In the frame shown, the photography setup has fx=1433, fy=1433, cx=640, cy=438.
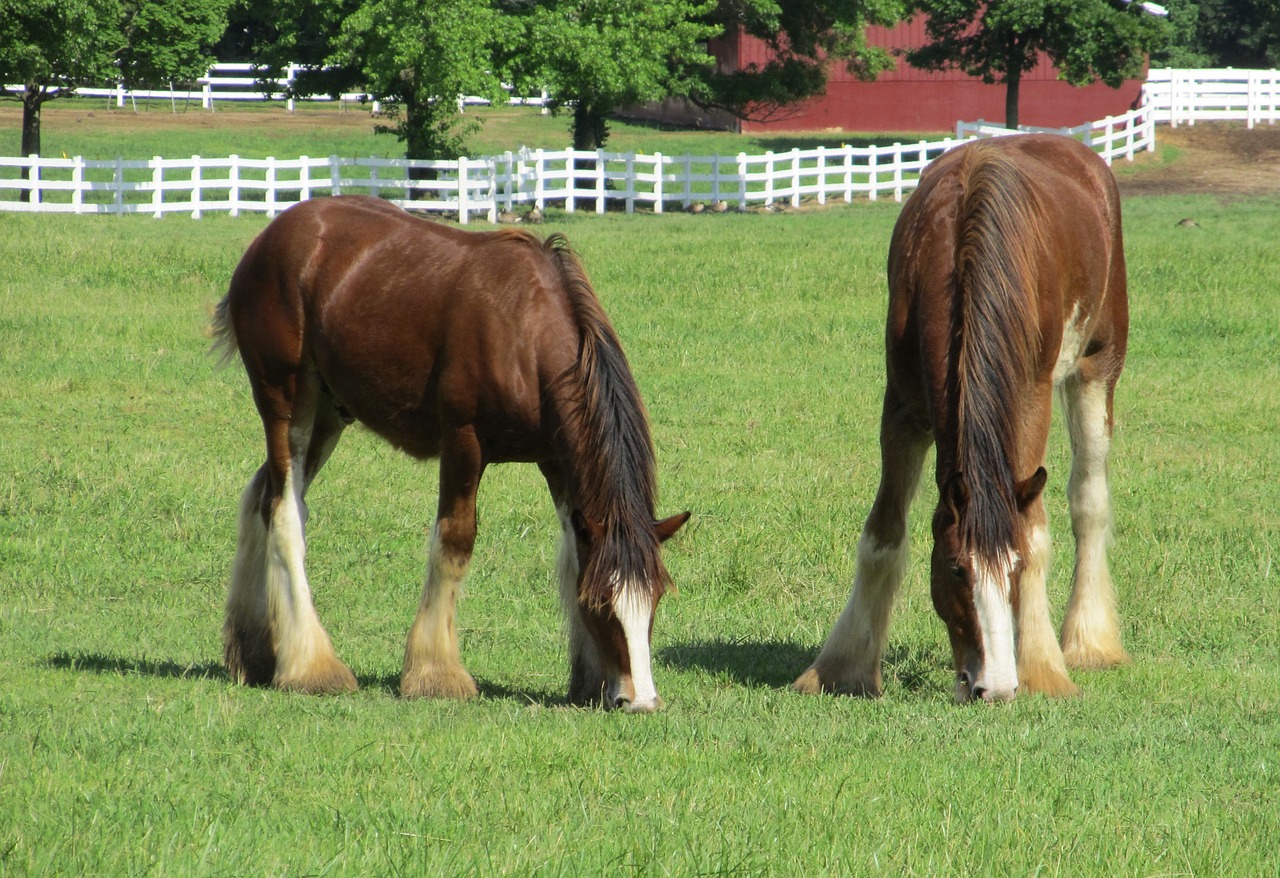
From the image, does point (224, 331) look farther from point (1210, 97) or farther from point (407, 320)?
point (1210, 97)

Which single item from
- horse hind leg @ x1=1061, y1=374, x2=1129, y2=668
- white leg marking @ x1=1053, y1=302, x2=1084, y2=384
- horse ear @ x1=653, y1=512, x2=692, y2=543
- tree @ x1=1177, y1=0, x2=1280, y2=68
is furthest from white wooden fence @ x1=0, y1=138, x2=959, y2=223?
tree @ x1=1177, y1=0, x2=1280, y2=68

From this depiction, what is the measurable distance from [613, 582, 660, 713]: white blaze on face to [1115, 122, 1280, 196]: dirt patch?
28.4m

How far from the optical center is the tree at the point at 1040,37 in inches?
1612

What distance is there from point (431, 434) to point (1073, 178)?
357 cm

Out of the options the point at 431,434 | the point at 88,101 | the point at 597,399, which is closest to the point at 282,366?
the point at 431,434

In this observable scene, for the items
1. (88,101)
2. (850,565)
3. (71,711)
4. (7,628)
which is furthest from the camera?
(88,101)

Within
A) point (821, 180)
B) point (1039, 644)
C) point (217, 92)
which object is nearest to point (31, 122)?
point (821, 180)

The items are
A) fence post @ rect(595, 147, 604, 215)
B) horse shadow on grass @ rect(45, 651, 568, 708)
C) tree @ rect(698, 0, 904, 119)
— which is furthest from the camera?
tree @ rect(698, 0, 904, 119)

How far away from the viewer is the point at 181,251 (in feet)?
66.5

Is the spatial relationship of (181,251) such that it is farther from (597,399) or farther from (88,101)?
(88,101)

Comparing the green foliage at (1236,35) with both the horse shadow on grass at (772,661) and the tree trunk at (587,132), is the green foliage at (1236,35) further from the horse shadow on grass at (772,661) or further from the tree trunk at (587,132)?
the horse shadow on grass at (772,661)

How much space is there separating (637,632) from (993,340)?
187 centimetres

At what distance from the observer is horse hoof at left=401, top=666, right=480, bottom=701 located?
240 inches

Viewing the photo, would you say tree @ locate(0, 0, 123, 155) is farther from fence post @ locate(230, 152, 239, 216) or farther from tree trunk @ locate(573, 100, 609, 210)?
tree trunk @ locate(573, 100, 609, 210)
